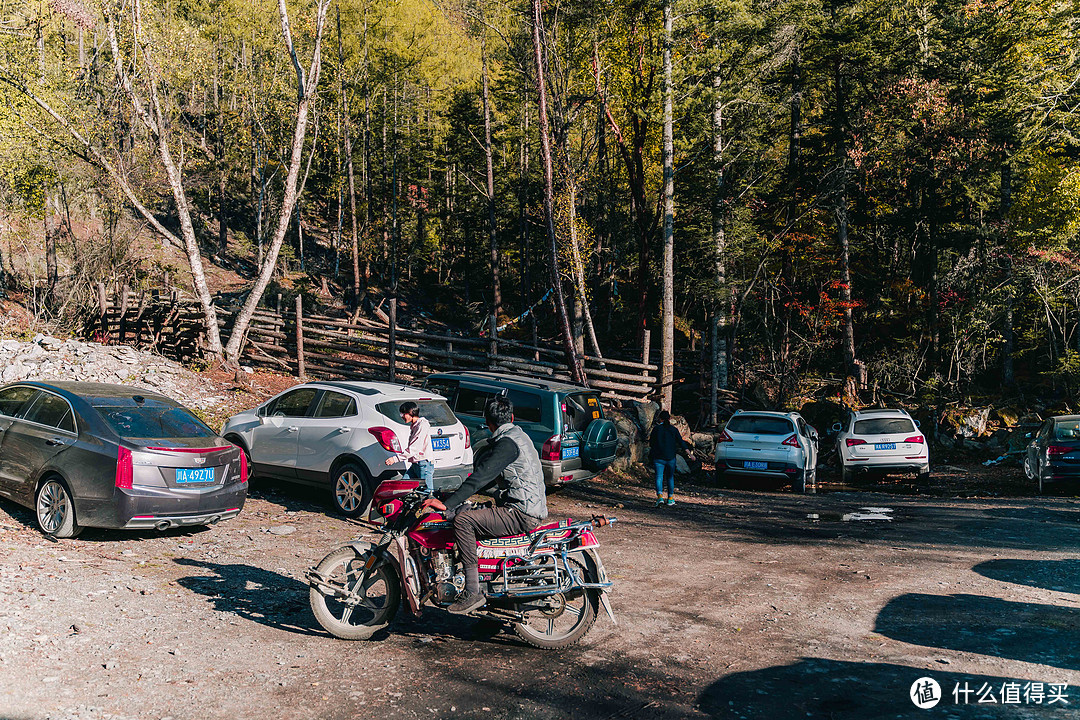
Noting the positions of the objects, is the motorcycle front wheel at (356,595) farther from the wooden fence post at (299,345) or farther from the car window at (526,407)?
the wooden fence post at (299,345)

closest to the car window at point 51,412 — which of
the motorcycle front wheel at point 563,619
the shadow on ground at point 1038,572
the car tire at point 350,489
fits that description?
the car tire at point 350,489

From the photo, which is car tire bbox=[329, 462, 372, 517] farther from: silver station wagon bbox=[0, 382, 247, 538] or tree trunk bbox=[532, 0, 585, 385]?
tree trunk bbox=[532, 0, 585, 385]

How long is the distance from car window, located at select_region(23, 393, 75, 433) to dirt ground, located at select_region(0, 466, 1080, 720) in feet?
3.79

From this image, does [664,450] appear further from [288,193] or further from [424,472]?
[288,193]

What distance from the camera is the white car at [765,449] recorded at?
584 inches

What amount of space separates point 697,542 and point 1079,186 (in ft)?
57.5

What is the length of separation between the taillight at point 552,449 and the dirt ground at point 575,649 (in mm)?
2170

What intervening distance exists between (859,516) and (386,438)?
309 inches

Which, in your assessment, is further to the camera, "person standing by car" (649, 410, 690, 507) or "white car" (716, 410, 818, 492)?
"white car" (716, 410, 818, 492)

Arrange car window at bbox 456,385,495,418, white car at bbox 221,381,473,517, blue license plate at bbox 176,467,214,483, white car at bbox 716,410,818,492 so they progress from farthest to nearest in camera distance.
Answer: white car at bbox 716,410,818,492, car window at bbox 456,385,495,418, white car at bbox 221,381,473,517, blue license plate at bbox 176,467,214,483

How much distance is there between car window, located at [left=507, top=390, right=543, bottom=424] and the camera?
12.4 meters

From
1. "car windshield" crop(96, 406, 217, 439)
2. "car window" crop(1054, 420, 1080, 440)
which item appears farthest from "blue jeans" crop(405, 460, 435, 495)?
"car window" crop(1054, 420, 1080, 440)

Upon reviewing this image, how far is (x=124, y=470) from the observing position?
753cm

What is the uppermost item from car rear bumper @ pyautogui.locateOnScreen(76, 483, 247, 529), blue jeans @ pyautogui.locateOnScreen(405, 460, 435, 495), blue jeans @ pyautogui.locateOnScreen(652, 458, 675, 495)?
blue jeans @ pyautogui.locateOnScreen(405, 460, 435, 495)
